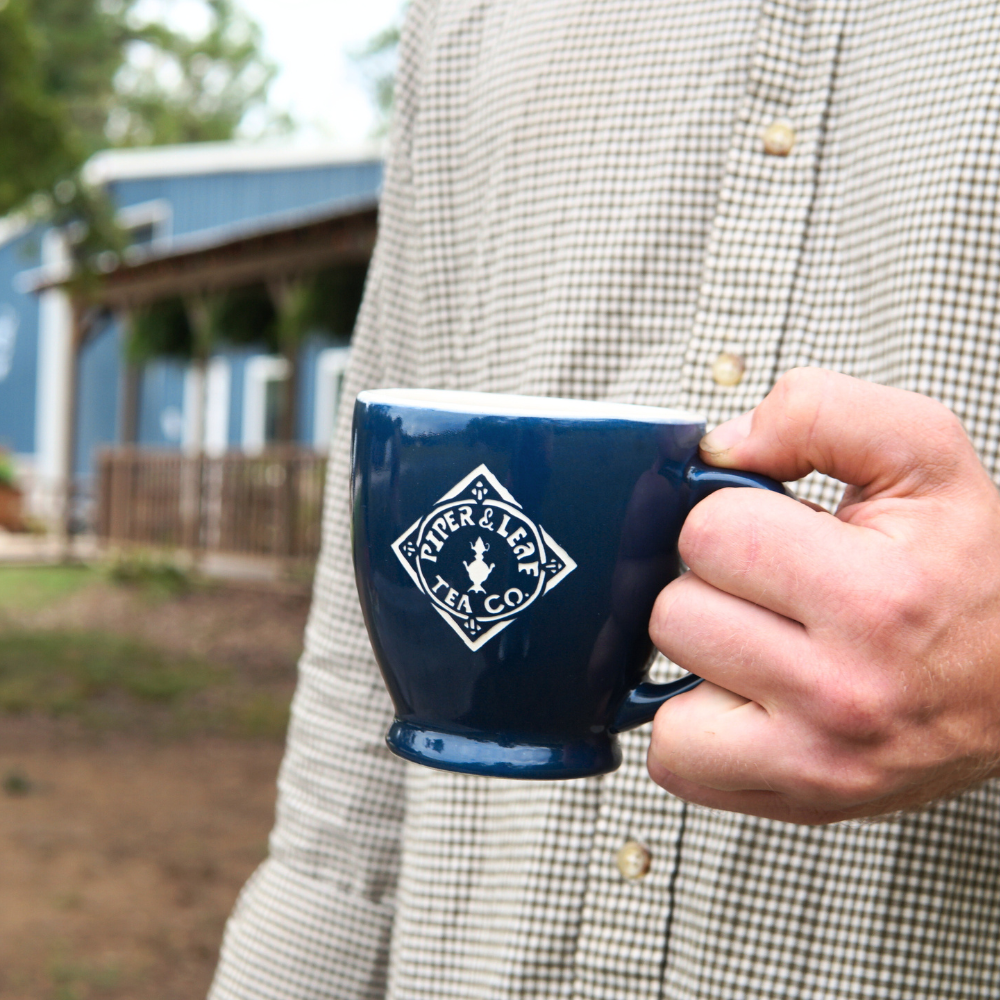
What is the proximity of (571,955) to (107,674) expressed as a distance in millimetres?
7764

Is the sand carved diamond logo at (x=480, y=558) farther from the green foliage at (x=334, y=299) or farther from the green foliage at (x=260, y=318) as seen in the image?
the green foliage at (x=334, y=299)

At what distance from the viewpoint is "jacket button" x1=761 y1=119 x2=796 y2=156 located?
990mm

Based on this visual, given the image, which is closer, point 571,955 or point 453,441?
point 453,441

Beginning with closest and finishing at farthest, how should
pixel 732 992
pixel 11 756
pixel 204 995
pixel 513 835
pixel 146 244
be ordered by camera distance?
1. pixel 732 992
2. pixel 513 835
3. pixel 204 995
4. pixel 11 756
5. pixel 146 244

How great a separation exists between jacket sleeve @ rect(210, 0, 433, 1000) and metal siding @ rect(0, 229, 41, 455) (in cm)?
2146

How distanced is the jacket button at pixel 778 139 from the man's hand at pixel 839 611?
1.52ft

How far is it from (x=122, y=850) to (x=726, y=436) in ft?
15.3

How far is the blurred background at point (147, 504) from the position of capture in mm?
4473

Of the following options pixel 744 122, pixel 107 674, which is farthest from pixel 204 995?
pixel 107 674

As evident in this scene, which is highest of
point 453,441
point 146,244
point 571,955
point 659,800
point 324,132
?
point 324,132

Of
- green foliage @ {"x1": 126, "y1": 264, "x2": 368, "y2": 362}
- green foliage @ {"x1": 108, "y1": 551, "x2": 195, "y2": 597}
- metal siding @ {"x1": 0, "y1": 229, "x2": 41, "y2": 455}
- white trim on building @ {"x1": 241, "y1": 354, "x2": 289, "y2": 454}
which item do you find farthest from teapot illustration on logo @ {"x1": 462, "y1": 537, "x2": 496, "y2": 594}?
metal siding @ {"x1": 0, "y1": 229, "x2": 41, "y2": 455}

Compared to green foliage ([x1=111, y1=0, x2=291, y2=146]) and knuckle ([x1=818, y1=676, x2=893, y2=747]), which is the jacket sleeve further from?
green foliage ([x1=111, y1=0, x2=291, y2=146])

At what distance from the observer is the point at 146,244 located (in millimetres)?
19891

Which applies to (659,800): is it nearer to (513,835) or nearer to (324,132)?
(513,835)
